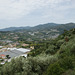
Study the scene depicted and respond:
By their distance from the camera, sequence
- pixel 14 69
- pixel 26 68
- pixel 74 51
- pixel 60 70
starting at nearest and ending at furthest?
pixel 60 70 → pixel 26 68 → pixel 14 69 → pixel 74 51

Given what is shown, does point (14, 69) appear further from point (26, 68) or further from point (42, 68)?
point (42, 68)

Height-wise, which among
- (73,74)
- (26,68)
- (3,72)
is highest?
(73,74)

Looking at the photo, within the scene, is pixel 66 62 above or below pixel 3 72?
above

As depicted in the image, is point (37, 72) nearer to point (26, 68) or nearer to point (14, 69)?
point (26, 68)

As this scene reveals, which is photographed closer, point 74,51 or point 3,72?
point 3,72

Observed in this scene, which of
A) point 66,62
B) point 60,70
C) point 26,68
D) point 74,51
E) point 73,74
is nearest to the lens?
point 73,74

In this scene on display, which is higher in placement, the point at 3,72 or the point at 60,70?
the point at 60,70

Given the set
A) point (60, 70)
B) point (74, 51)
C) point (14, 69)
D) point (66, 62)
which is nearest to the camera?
point (60, 70)

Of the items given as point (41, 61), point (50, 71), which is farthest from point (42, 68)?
point (50, 71)

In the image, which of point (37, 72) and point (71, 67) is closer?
point (71, 67)

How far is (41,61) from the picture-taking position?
7.18 meters

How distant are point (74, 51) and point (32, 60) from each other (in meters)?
4.06

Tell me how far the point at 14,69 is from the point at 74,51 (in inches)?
223

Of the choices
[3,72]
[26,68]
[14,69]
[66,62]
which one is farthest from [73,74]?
[3,72]
